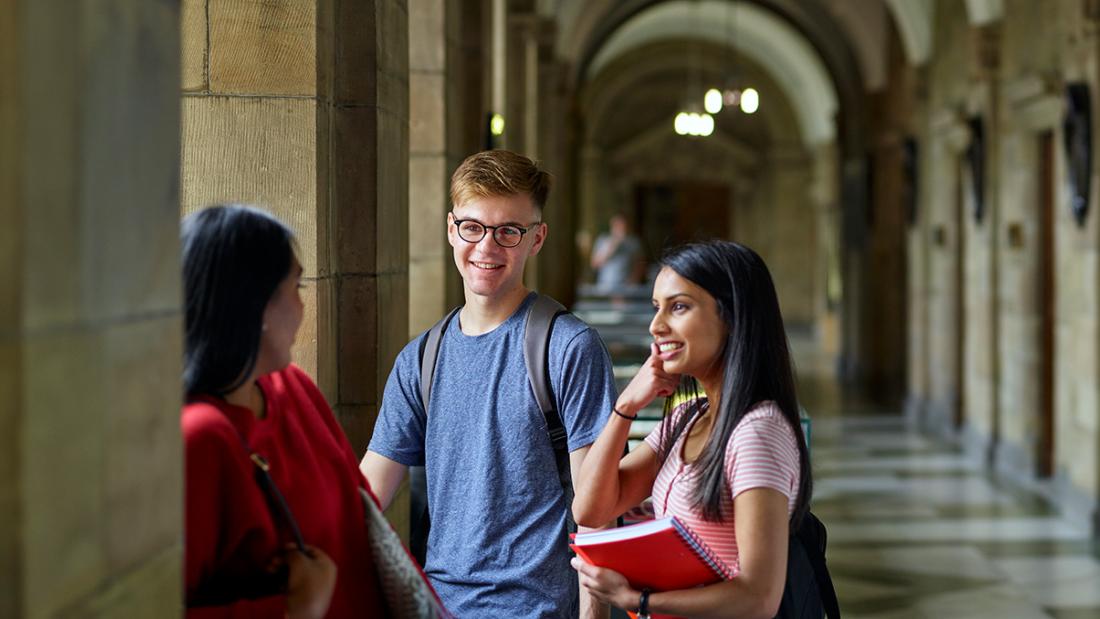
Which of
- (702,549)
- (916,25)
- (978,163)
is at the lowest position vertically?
(702,549)

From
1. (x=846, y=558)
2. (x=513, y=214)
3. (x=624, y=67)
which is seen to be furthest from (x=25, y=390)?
(x=624, y=67)

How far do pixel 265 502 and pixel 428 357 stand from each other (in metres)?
0.92

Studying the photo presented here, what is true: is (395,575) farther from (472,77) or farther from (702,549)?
(472,77)

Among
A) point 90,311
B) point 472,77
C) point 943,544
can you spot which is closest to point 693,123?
point 943,544

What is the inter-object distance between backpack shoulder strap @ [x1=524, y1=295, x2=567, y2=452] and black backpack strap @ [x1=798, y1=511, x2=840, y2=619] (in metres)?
0.48

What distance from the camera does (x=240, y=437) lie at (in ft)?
5.92

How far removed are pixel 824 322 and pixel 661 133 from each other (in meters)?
8.78

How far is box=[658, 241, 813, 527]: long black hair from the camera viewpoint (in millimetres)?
2264

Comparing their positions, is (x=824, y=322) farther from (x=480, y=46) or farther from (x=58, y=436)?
(x=58, y=436)

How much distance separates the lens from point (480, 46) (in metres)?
7.62

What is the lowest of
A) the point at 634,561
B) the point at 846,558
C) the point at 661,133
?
the point at 846,558

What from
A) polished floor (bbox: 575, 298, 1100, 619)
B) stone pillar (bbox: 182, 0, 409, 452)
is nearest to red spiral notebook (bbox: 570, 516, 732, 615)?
stone pillar (bbox: 182, 0, 409, 452)

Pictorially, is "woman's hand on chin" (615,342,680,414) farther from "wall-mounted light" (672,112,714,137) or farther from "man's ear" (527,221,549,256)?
"wall-mounted light" (672,112,714,137)


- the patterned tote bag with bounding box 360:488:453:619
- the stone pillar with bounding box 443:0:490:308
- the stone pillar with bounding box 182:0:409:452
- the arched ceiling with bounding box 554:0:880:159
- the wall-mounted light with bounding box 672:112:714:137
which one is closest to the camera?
the patterned tote bag with bounding box 360:488:453:619
